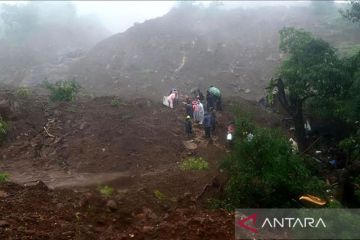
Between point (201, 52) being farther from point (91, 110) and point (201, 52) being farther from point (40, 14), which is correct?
point (40, 14)

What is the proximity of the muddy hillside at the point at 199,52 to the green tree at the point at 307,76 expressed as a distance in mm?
7484

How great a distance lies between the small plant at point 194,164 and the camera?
11.8 metres

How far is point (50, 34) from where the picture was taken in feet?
136

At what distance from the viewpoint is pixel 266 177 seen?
26.5 ft

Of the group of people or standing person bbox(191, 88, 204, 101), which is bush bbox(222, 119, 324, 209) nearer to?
the group of people

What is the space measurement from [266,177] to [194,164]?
4.28 meters

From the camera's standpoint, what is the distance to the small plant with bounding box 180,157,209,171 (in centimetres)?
1180

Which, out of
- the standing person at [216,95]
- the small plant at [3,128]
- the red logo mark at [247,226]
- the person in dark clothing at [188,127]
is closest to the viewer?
the red logo mark at [247,226]

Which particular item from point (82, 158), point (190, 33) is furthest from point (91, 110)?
point (190, 33)

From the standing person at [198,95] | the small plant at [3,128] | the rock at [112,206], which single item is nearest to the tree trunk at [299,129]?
the standing person at [198,95]

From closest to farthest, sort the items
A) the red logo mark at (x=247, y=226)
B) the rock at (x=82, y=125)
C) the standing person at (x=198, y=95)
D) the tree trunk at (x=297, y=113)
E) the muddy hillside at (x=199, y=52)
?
1. the red logo mark at (x=247, y=226)
2. the tree trunk at (x=297, y=113)
3. the rock at (x=82, y=125)
4. the standing person at (x=198, y=95)
5. the muddy hillside at (x=199, y=52)

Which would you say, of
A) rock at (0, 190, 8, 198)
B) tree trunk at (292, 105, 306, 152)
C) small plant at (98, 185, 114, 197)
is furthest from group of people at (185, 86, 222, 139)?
rock at (0, 190, 8, 198)

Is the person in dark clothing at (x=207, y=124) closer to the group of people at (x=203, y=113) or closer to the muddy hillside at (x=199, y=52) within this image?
the group of people at (x=203, y=113)

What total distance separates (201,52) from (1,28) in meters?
25.7
